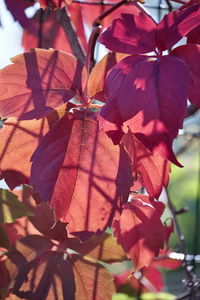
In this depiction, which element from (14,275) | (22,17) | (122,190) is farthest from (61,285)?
(22,17)

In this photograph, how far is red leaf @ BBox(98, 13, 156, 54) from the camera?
13.6 inches

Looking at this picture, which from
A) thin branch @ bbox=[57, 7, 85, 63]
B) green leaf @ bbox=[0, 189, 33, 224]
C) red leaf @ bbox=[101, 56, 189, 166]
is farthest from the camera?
thin branch @ bbox=[57, 7, 85, 63]

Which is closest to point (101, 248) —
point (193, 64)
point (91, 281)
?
point (91, 281)

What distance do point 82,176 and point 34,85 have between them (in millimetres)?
91

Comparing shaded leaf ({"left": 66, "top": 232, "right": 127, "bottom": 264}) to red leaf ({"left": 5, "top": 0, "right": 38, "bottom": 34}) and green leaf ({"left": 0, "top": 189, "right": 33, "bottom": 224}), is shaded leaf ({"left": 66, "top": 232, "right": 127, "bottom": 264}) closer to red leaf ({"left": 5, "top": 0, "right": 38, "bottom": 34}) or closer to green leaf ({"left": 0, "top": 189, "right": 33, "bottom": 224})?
green leaf ({"left": 0, "top": 189, "right": 33, "bottom": 224})

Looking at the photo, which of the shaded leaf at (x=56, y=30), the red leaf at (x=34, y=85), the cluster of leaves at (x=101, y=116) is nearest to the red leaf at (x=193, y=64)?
the cluster of leaves at (x=101, y=116)

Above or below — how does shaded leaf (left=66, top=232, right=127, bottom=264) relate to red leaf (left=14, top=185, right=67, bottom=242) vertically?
below

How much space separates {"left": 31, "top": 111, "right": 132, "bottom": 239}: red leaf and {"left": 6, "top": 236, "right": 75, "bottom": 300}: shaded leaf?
13 cm

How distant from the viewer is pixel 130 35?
35 centimetres

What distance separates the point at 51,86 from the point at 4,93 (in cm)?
4

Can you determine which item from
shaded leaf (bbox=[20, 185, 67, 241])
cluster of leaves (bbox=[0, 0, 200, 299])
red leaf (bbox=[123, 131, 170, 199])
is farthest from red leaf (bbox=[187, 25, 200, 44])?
shaded leaf (bbox=[20, 185, 67, 241])

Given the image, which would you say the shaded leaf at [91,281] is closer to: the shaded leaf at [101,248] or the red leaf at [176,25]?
the shaded leaf at [101,248]

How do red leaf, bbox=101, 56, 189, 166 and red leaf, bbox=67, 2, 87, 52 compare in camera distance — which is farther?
red leaf, bbox=67, 2, 87, 52

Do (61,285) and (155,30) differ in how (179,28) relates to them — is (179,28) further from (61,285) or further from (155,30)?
(61,285)
